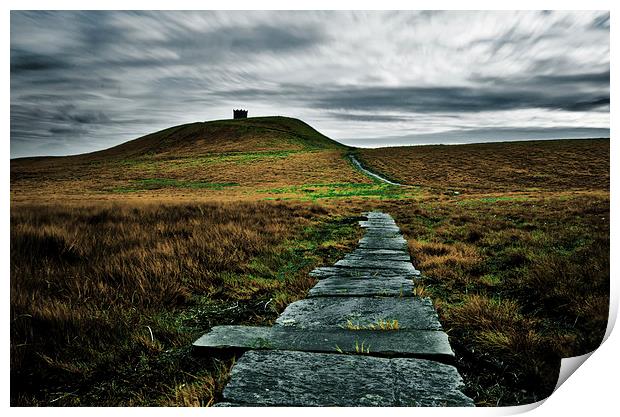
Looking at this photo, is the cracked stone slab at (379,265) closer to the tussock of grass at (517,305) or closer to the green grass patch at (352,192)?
the tussock of grass at (517,305)

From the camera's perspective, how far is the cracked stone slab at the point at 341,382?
1.77 metres

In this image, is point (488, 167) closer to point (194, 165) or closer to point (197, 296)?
point (194, 165)

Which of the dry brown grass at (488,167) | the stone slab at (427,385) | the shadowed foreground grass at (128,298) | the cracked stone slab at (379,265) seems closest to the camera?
the stone slab at (427,385)

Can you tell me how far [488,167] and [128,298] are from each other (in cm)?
3560

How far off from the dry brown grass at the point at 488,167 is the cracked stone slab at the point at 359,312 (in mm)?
16278

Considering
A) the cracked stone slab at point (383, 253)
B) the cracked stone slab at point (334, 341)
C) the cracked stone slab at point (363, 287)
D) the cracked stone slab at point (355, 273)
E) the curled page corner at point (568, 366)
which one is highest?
the cracked stone slab at point (334, 341)

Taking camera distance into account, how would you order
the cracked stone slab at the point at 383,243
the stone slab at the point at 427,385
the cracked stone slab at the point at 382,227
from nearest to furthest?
1. the stone slab at the point at 427,385
2. the cracked stone slab at the point at 383,243
3. the cracked stone slab at the point at 382,227

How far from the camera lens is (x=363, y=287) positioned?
3.47 m

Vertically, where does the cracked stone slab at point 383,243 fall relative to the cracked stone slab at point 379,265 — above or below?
below

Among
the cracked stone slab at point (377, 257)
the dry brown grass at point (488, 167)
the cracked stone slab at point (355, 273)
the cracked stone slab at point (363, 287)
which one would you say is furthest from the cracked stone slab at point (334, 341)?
the dry brown grass at point (488, 167)

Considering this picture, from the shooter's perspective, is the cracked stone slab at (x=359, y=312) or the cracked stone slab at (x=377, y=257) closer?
the cracked stone slab at (x=359, y=312)

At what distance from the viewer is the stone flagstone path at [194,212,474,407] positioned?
1.78m

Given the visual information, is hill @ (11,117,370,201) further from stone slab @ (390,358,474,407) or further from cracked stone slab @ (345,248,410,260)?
cracked stone slab @ (345,248,410,260)

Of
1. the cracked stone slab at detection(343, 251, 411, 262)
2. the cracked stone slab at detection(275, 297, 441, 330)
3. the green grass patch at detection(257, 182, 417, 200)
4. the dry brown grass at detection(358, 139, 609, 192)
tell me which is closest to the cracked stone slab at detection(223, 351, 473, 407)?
the cracked stone slab at detection(275, 297, 441, 330)
